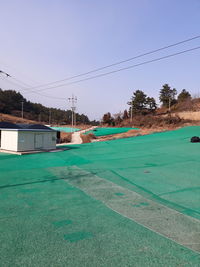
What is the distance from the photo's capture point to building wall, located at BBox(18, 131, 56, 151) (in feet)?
55.9

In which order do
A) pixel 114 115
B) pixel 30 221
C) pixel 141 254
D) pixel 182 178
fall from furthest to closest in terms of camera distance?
pixel 114 115, pixel 182 178, pixel 30 221, pixel 141 254

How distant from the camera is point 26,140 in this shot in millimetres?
17391

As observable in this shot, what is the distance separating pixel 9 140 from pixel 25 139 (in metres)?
1.69

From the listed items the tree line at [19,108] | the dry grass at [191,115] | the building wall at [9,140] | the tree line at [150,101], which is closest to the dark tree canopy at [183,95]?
the tree line at [150,101]

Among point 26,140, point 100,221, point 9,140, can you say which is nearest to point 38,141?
point 26,140

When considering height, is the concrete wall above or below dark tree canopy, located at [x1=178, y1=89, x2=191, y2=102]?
below

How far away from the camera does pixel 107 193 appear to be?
5.79 metres

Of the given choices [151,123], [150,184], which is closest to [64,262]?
[150,184]

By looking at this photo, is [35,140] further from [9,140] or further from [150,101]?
[150,101]

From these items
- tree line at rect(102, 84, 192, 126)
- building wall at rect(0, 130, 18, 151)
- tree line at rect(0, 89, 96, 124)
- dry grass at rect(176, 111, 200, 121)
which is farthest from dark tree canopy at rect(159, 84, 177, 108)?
building wall at rect(0, 130, 18, 151)

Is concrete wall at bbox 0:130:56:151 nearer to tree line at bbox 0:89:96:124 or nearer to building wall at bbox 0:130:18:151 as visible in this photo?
building wall at bbox 0:130:18:151

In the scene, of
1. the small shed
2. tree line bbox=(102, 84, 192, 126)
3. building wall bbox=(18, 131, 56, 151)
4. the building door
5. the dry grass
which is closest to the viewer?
the small shed

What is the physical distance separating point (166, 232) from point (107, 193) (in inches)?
99.0

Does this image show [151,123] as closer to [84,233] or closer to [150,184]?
[150,184]
